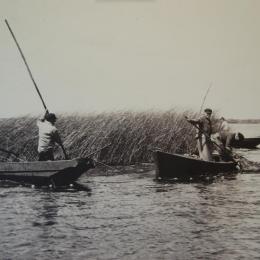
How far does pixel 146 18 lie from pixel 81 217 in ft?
5.47

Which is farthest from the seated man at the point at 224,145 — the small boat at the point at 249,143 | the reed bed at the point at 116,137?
the small boat at the point at 249,143

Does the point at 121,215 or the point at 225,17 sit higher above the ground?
the point at 225,17

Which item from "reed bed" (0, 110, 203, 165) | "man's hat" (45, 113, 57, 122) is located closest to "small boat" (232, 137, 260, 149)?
"reed bed" (0, 110, 203, 165)

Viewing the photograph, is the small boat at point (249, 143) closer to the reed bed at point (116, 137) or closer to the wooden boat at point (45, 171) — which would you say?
the reed bed at point (116, 137)

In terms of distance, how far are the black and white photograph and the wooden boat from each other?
0.04 ft

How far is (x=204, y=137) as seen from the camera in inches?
210

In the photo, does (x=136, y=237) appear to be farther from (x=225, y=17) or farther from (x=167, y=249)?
(x=225, y=17)

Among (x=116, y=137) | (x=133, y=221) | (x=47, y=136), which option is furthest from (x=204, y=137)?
(x=133, y=221)

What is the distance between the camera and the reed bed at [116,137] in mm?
5422

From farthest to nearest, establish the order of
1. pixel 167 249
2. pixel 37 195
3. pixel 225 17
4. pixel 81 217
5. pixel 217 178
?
pixel 217 178 → pixel 37 195 → pixel 225 17 → pixel 81 217 → pixel 167 249

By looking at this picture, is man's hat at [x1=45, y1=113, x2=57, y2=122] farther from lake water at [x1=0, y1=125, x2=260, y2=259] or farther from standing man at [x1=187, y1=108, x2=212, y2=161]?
standing man at [x1=187, y1=108, x2=212, y2=161]

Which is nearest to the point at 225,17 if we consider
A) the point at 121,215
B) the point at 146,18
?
the point at 146,18

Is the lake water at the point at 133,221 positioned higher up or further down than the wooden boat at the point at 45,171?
further down

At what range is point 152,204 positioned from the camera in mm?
4016
